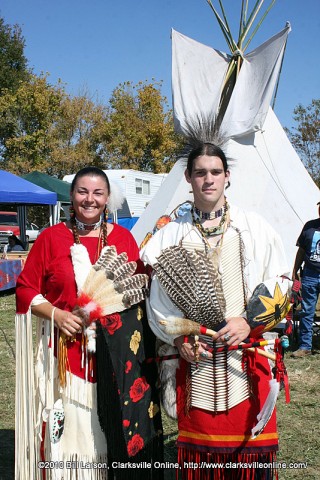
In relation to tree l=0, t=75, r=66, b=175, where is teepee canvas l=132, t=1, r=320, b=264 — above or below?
below

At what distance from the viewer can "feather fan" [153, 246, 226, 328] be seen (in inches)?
80.3

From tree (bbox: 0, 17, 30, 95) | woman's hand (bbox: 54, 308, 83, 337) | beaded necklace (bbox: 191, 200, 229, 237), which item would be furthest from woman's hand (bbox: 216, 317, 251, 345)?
tree (bbox: 0, 17, 30, 95)

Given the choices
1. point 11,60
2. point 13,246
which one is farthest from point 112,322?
point 11,60

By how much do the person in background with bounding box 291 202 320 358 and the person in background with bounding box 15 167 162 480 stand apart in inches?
127

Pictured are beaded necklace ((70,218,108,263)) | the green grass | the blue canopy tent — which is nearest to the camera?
beaded necklace ((70,218,108,263))

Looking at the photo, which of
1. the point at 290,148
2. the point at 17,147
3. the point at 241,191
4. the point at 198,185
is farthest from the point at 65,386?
the point at 17,147

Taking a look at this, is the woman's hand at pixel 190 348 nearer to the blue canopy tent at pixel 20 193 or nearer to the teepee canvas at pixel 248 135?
the teepee canvas at pixel 248 135

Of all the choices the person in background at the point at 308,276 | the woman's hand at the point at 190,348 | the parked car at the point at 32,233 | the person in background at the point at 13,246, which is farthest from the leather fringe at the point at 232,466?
the parked car at the point at 32,233

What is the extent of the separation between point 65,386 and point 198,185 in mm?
1071

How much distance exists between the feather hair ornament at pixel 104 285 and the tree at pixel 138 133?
24810 millimetres

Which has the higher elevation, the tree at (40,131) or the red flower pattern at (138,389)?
the tree at (40,131)

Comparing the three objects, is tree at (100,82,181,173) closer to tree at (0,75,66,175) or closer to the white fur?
tree at (0,75,66,175)

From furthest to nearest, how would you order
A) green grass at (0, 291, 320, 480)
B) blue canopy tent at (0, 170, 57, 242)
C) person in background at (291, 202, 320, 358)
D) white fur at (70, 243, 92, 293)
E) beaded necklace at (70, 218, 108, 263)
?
blue canopy tent at (0, 170, 57, 242), person in background at (291, 202, 320, 358), green grass at (0, 291, 320, 480), beaded necklace at (70, 218, 108, 263), white fur at (70, 243, 92, 293)

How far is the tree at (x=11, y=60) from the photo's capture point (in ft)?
97.7
